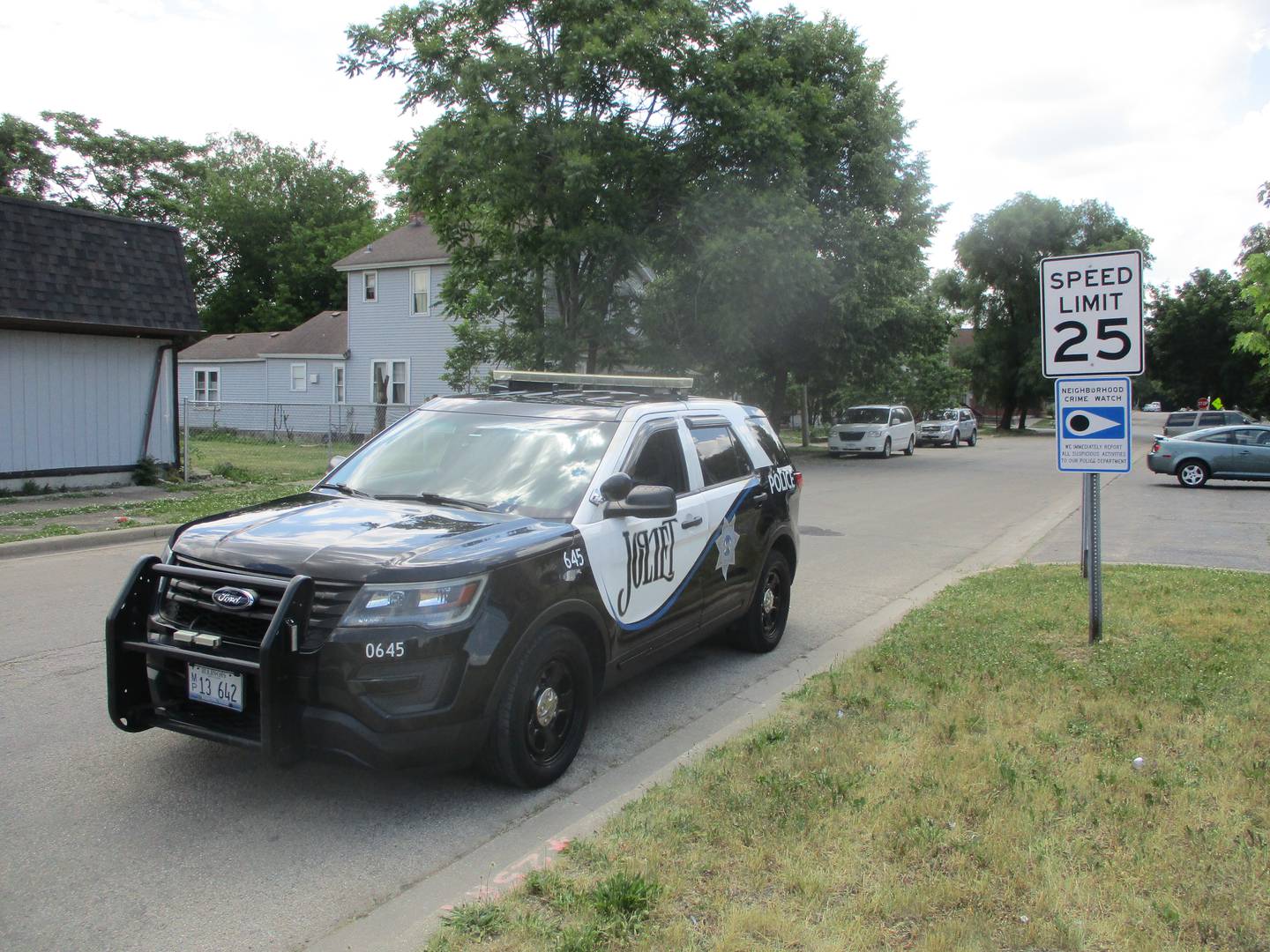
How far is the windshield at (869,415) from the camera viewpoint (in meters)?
34.7

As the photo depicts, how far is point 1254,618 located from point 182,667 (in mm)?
7304

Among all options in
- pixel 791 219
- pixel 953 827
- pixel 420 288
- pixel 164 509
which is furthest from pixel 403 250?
pixel 953 827

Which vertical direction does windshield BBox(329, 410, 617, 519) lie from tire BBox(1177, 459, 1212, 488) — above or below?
above

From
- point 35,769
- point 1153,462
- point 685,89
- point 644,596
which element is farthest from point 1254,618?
point 685,89

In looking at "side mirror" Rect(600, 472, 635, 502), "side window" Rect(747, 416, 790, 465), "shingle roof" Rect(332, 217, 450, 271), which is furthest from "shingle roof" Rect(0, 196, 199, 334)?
"shingle roof" Rect(332, 217, 450, 271)

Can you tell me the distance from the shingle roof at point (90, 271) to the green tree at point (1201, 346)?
6865 centimetres

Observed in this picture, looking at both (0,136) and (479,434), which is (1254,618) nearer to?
(479,434)

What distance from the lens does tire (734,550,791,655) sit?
23.1 feet

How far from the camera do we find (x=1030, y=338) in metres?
63.4

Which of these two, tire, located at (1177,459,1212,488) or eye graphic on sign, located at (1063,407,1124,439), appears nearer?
eye graphic on sign, located at (1063,407,1124,439)

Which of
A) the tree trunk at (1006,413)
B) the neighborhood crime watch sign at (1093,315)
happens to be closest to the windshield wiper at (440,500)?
the neighborhood crime watch sign at (1093,315)

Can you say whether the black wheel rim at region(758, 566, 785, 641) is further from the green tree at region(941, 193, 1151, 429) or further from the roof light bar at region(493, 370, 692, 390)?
the green tree at region(941, 193, 1151, 429)

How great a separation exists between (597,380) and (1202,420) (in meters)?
42.2

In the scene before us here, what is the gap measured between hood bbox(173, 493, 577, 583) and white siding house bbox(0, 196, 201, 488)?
1182 cm
